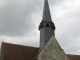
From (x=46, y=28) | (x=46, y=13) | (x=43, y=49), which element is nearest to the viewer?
(x=43, y=49)

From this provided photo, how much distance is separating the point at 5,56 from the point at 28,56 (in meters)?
3.88

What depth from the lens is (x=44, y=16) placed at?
29859 mm

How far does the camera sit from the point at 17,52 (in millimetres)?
27312

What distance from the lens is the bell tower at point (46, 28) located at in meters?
27.1

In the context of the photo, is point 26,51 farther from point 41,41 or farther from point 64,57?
point 64,57

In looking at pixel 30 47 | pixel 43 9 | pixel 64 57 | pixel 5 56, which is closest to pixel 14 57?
pixel 5 56

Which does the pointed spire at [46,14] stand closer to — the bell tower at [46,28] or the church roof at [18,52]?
the bell tower at [46,28]

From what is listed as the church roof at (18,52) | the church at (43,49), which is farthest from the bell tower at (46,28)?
the church roof at (18,52)

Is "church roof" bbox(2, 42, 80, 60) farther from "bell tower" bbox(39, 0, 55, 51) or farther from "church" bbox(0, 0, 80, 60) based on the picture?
"bell tower" bbox(39, 0, 55, 51)

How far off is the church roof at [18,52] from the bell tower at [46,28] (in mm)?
2528

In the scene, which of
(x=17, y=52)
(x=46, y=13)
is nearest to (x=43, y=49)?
(x=17, y=52)

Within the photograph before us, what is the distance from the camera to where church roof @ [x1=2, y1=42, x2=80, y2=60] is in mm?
26108

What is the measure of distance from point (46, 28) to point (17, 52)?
6349mm

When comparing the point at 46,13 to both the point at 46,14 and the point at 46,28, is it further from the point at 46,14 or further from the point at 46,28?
the point at 46,28
